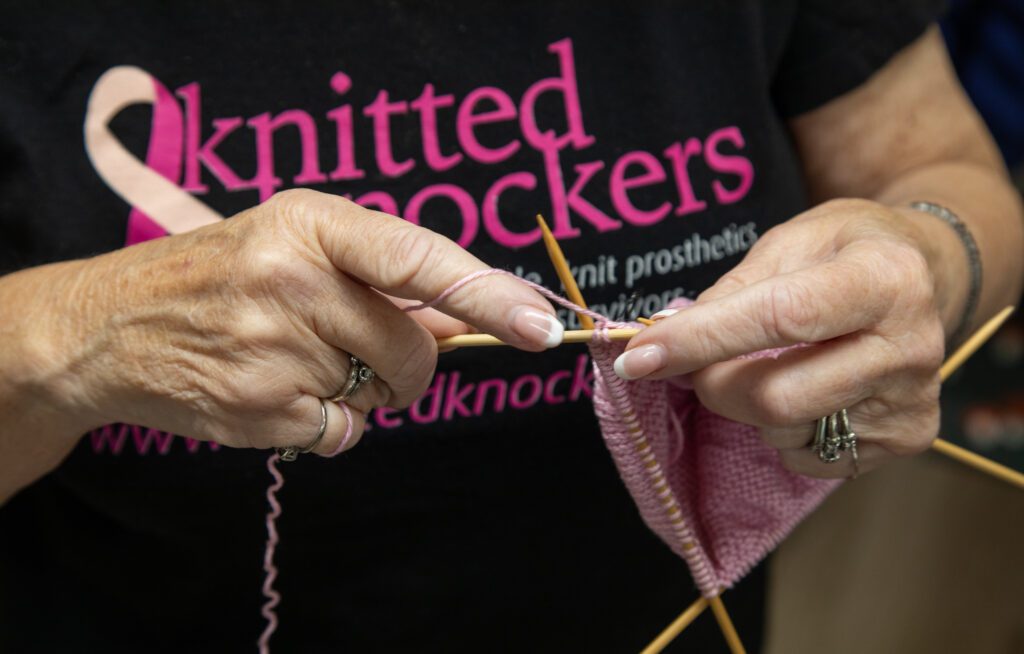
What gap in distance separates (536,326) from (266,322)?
168 mm

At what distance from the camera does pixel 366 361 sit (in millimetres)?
566

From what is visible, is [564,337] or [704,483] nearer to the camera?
[564,337]

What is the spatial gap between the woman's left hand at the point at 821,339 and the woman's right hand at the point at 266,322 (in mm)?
106

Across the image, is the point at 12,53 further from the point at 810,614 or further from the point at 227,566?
the point at 810,614

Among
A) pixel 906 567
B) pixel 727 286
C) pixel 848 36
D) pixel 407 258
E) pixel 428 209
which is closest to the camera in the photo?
pixel 407 258

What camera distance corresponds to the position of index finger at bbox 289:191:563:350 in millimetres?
511

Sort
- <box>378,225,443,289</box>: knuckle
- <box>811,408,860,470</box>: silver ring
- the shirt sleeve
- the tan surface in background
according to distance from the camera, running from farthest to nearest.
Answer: the tan surface in background < the shirt sleeve < <box>811,408,860,470</box>: silver ring < <box>378,225,443,289</box>: knuckle

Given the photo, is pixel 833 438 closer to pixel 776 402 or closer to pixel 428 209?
pixel 776 402

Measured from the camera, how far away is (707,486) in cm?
78

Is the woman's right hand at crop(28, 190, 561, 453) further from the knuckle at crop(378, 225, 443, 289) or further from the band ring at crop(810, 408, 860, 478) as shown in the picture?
the band ring at crop(810, 408, 860, 478)

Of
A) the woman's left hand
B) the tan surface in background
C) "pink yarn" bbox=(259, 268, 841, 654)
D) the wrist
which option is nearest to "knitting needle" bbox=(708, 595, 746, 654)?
"pink yarn" bbox=(259, 268, 841, 654)

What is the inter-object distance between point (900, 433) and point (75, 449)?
673 millimetres

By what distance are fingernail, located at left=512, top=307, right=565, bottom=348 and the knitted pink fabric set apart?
6.0 inches

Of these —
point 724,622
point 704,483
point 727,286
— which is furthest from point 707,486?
point 727,286
